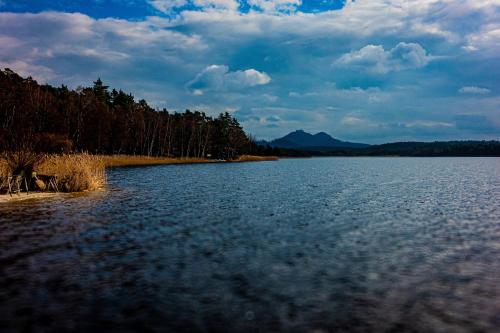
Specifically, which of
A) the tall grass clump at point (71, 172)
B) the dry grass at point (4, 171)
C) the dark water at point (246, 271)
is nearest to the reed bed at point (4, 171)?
the dry grass at point (4, 171)

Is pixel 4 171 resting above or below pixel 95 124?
below

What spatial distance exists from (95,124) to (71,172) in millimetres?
66305

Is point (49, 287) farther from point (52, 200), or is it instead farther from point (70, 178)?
point (70, 178)

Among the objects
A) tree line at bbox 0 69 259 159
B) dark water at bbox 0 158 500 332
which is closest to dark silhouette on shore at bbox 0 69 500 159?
tree line at bbox 0 69 259 159

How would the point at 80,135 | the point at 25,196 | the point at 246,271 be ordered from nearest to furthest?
the point at 246,271, the point at 25,196, the point at 80,135

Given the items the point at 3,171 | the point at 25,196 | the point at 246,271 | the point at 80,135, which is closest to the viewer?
the point at 246,271

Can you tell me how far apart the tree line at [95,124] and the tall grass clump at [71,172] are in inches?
96.1

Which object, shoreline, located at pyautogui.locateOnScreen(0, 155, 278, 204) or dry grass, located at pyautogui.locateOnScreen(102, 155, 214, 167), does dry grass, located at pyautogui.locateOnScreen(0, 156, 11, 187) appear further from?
dry grass, located at pyautogui.locateOnScreen(102, 155, 214, 167)

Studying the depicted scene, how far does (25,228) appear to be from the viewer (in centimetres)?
1622

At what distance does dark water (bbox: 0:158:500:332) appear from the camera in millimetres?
7703

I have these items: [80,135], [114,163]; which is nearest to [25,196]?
[114,163]

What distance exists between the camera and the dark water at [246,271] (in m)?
7.70

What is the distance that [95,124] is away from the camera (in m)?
92.4

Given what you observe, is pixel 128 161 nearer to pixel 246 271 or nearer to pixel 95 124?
pixel 95 124
